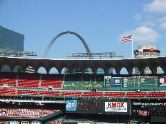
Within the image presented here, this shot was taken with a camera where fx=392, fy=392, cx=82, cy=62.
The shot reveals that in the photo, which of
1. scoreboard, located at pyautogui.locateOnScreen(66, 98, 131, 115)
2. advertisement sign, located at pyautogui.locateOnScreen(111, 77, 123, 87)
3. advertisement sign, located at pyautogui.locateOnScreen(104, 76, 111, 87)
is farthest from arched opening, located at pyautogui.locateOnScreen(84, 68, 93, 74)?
scoreboard, located at pyautogui.locateOnScreen(66, 98, 131, 115)

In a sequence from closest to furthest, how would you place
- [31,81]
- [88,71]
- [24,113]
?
[24,113] → [31,81] → [88,71]

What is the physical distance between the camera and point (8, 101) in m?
68.9

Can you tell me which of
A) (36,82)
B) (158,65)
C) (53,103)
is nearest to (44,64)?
(36,82)

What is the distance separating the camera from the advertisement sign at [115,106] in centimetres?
6150

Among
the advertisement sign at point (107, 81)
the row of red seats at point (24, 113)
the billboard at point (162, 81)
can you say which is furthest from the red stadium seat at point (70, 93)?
the billboard at point (162, 81)

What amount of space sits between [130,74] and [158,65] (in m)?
5.31

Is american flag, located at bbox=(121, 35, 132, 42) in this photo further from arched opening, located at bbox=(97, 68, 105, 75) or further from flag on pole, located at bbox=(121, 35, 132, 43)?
arched opening, located at bbox=(97, 68, 105, 75)

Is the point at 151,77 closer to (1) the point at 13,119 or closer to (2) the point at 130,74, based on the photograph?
(2) the point at 130,74

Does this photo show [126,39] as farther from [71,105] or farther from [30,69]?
[30,69]

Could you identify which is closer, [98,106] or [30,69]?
[98,106]

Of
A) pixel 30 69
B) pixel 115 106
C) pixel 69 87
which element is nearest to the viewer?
pixel 115 106

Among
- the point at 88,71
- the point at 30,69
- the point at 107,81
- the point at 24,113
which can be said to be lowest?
the point at 24,113

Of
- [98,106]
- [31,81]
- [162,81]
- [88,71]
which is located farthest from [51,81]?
[162,81]

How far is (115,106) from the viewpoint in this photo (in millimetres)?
62000
